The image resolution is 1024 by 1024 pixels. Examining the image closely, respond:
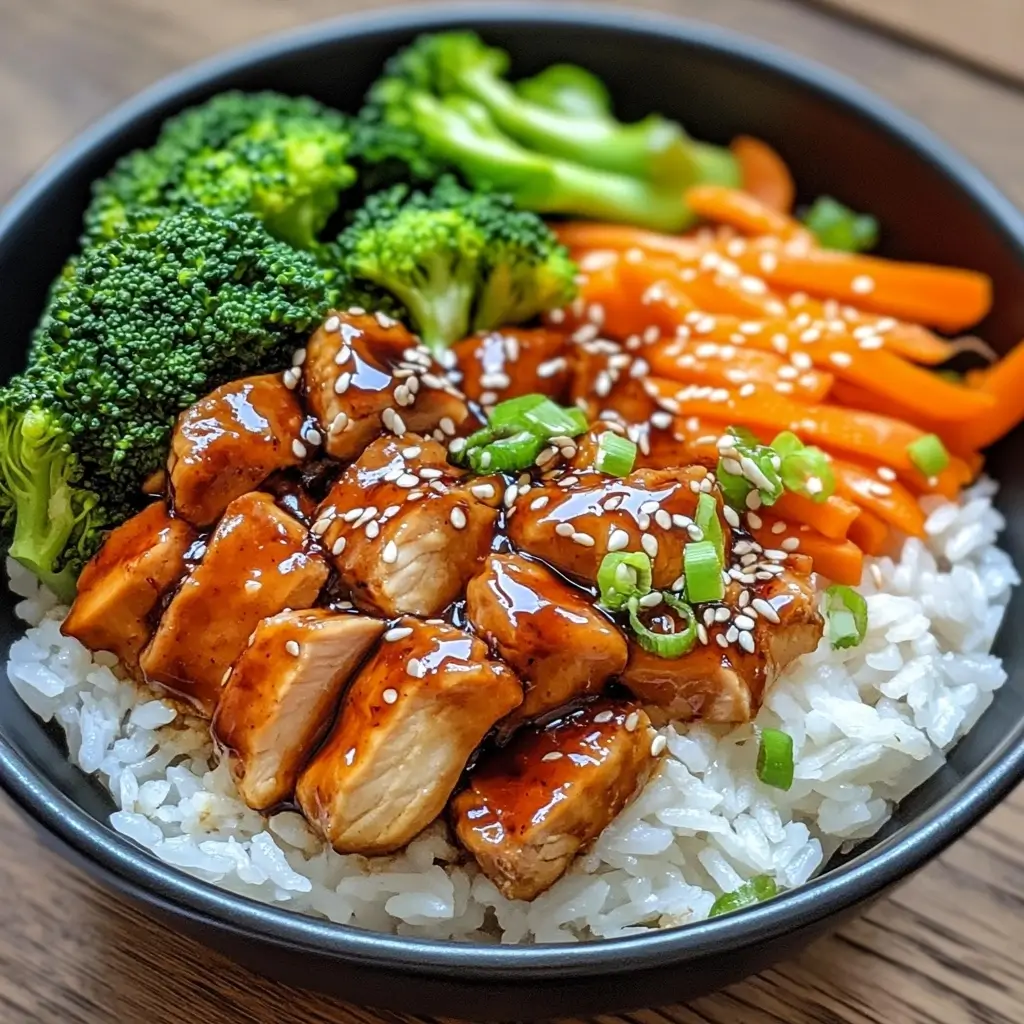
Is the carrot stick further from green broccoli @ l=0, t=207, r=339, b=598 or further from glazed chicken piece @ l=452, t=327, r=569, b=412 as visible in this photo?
Result: green broccoli @ l=0, t=207, r=339, b=598

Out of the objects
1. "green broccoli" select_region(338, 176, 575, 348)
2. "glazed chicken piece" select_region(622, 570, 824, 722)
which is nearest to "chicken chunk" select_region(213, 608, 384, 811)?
"glazed chicken piece" select_region(622, 570, 824, 722)

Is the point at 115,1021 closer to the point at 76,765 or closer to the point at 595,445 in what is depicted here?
the point at 76,765

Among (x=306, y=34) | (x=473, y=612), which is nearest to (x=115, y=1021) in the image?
(x=473, y=612)

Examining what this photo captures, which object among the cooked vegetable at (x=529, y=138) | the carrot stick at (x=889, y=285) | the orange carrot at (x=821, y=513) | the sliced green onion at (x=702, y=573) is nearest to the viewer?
the sliced green onion at (x=702, y=573)

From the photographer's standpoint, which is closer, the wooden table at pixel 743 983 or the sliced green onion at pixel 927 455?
the wooden table at pixel 743 983

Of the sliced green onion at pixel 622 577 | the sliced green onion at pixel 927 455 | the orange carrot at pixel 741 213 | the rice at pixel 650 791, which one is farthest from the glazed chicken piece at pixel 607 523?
the orange carrot at pixel 741 213

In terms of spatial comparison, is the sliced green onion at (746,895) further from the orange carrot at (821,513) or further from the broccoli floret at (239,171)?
the broccoli floret at (239,171)

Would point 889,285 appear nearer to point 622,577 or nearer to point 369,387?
point 622,577
